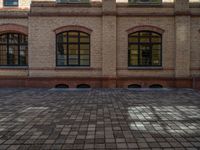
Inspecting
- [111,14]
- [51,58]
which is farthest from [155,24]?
[51,58]

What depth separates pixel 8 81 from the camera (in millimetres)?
14914

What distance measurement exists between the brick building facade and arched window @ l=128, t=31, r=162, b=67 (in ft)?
0.80


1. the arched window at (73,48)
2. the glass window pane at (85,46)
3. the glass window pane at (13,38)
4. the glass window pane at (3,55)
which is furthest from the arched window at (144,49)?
the glass window pane at (3,55)

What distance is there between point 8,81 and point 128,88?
850 centimetres

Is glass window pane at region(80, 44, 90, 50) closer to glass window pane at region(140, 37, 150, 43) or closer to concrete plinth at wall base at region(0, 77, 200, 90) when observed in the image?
concrete plinth at wall base at region(0, 77, 200, 90)

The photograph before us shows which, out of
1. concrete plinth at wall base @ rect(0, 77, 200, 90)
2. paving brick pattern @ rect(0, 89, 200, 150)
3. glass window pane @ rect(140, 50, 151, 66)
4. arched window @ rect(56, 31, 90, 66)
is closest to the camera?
paving brick pattern @ rect(0, 89, 200, 150)

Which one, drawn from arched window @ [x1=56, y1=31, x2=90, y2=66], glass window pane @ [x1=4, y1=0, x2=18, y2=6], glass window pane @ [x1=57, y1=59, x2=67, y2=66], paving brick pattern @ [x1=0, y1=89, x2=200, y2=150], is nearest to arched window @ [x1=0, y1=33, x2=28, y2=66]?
glass window pane @ [x1=4, y1=0, x2=18, y2=6]

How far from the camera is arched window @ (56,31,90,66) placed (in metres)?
15.0

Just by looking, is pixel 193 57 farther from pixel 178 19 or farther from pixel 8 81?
pixel 8 81

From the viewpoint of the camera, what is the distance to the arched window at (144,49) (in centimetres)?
1498

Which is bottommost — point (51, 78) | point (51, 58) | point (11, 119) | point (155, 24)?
point (11, 119)

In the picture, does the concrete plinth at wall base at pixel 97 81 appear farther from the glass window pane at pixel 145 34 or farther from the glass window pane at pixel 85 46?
the glass window pane at pixel 145 34

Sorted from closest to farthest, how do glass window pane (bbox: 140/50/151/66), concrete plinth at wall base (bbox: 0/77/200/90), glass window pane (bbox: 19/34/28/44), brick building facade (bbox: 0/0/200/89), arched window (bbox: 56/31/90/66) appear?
brick building facade (bbox: 0/0/200/89) → concrete plinth at wall base (bbox: 0/77/200/90) → arched window (bbox: 56/31/90/66) → glass window pane (bbox: 140/50/151/66) → glass window pane (bbox: 19/34/28/44)

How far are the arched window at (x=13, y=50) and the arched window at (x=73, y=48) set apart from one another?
257 cm
